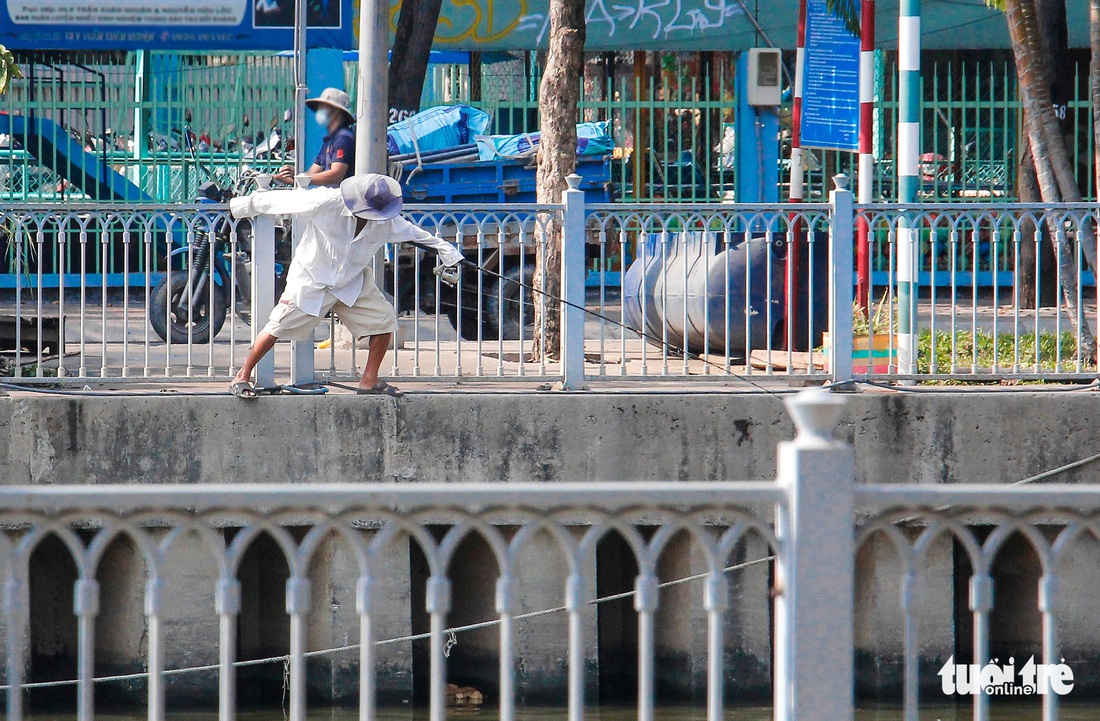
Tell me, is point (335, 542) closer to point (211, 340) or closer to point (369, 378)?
point (369, 378)

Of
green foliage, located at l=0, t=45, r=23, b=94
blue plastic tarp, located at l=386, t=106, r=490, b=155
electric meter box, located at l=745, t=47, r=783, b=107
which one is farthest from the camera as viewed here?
electric meter box, located at l=745, t=47, r=783, b=107

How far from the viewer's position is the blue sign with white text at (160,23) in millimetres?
13375

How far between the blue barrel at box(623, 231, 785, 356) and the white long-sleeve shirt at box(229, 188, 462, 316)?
1.31 m

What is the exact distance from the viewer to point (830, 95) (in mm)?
9641

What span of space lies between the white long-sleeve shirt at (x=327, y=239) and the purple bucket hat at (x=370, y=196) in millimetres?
67

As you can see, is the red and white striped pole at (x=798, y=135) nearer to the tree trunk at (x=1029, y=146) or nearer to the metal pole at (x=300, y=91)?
the tree trunk at (x=1029, y=146)

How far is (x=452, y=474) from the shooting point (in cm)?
649

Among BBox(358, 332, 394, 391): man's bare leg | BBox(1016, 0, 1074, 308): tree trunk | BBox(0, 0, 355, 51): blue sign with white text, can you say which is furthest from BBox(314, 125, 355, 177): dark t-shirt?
BBox(1016, 0, 1074, 308): tree trunk

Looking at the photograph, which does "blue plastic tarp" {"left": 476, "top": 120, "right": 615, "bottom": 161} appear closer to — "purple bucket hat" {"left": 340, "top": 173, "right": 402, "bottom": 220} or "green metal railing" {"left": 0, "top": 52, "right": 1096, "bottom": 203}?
"green metal railing" {"left": 0, "top": 52, "right": 1096, "bottom": 203}

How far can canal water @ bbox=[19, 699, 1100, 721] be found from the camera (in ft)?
21.4

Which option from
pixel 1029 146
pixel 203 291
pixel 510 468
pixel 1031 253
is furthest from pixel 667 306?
pixel 1031 253

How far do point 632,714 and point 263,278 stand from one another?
278 centimetres

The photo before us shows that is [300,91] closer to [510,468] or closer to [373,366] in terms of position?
[373,366]

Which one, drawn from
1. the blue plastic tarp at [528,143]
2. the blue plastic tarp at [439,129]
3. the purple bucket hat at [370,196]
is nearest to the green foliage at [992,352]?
the purple bucket hat at [370,196]
